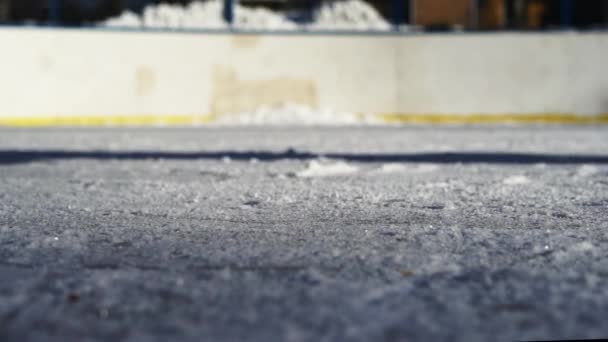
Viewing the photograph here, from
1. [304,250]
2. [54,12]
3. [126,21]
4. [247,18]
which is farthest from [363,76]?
[304,250]

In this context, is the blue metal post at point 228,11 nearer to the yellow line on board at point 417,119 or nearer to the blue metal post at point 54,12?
the yellow line on board at point 417,119

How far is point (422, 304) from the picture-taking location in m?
1.53

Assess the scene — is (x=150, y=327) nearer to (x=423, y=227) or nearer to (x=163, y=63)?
(x=423, y=227)

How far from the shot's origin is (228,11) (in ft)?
31.7

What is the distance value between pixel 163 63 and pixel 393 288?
826 centimetres

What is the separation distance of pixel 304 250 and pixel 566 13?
29.6ft

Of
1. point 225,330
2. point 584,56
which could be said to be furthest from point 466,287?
point 584,56

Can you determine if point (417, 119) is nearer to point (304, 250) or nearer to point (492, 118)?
point (492, 118)

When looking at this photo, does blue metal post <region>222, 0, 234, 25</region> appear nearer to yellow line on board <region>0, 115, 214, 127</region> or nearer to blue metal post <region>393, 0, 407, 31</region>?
yellow line on board <region>0, 115, 214, 127</region>

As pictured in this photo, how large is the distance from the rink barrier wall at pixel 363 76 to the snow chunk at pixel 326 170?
5.43 m

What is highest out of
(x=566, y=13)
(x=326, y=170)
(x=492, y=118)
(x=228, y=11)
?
(x=228, y=11)

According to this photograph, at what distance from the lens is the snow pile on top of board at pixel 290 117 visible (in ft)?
30.6

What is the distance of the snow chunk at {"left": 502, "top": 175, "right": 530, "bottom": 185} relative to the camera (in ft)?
11.6

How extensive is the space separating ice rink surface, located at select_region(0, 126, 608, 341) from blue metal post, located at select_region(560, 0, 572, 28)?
607 cm
